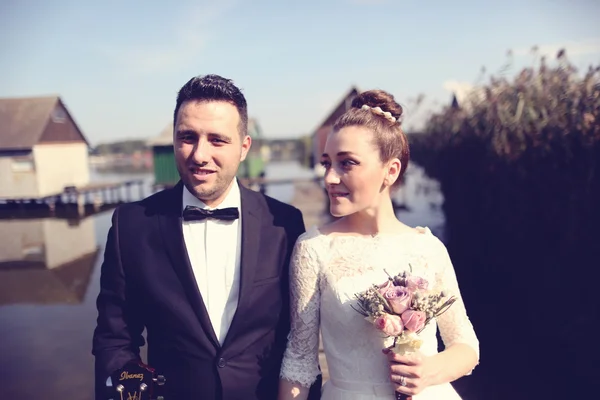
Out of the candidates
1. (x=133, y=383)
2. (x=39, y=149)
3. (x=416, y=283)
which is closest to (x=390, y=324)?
(x=416, y=283)

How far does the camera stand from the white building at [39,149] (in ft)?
78.2

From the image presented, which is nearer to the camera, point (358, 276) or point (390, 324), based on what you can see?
point (390, 324)

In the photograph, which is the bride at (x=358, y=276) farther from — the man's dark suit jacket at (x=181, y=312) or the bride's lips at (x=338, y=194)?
the man's dark suit jacket at (x=181, y=312)

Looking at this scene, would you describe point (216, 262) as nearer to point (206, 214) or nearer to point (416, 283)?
point (206, 214)

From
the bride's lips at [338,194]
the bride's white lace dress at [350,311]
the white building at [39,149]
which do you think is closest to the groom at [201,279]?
the bride's white lace dress at [350,311]

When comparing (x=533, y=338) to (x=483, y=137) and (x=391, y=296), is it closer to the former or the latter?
(x=483, y=137)

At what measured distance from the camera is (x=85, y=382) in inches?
238

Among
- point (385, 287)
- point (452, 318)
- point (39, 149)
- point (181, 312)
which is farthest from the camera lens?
point (39, 149)

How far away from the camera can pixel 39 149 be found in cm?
2461

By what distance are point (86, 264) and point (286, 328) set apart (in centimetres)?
1213

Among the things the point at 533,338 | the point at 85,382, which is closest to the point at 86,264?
the point at 85,382

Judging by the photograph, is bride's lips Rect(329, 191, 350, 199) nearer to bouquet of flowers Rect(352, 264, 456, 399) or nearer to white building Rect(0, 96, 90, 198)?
bouquet of flowers Rect(352, 264, 456, 399)

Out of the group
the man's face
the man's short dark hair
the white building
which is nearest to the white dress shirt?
the man's face

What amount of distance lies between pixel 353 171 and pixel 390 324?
0.78 m
